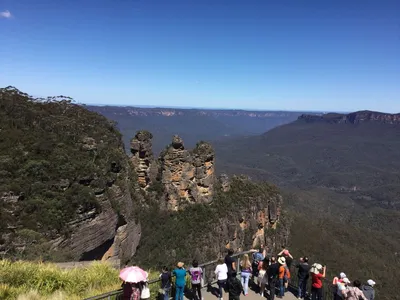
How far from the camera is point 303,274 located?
14.4 m

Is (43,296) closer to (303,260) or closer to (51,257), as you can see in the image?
(51,257)

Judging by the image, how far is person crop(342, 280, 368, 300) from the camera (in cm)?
1177

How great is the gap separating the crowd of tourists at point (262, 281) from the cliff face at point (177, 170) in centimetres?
3141

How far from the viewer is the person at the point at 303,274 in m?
14.4

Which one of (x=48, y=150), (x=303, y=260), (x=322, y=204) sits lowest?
(x=322, y=204)

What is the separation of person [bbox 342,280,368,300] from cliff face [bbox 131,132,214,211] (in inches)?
1417

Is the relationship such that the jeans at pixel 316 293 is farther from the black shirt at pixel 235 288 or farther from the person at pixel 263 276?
the black shirt at pixel 235 288

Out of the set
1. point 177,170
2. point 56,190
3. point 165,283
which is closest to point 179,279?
point 165,283

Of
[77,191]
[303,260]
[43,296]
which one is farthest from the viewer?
[77,191]

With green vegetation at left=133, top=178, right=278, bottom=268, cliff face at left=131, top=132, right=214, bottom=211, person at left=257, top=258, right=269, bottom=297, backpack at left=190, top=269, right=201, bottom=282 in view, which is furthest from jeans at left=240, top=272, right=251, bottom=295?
cliff face at left=131, top=132, right=214, bottom=211

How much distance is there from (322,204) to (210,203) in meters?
165

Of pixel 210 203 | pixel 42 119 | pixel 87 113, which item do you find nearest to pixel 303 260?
pixel 42 119

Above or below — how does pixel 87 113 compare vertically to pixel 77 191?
above

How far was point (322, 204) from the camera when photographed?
642ft
